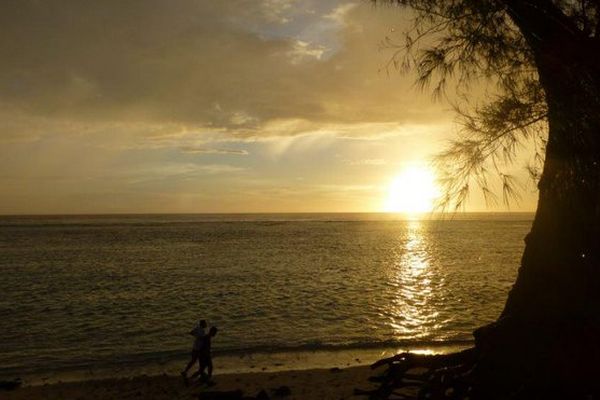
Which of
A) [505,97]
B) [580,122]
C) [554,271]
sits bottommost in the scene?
[554,271]

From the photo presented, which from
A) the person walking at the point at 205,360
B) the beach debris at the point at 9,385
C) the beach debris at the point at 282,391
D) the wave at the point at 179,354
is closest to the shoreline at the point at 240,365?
the wave at the point at 179,354

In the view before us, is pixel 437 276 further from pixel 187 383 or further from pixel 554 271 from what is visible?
pixel 554 271

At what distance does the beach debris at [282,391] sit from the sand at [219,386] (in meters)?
0.05

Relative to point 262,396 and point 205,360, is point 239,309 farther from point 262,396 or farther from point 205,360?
point 262,396

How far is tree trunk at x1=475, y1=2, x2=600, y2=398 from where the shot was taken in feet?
21.0

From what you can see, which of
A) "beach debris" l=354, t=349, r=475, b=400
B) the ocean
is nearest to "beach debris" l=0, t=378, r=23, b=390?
the ocean

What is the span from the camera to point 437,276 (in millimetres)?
39812

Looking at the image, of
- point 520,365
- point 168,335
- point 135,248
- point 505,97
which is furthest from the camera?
point 135,248

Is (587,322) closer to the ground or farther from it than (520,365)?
farther from it

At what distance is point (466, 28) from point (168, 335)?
59.4 feet

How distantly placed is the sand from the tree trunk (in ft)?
21.1

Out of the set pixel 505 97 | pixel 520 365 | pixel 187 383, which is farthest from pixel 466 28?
pixel 187 383

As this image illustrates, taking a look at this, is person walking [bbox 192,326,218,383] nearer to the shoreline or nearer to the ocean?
the shoreline

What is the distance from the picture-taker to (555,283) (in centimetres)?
776
